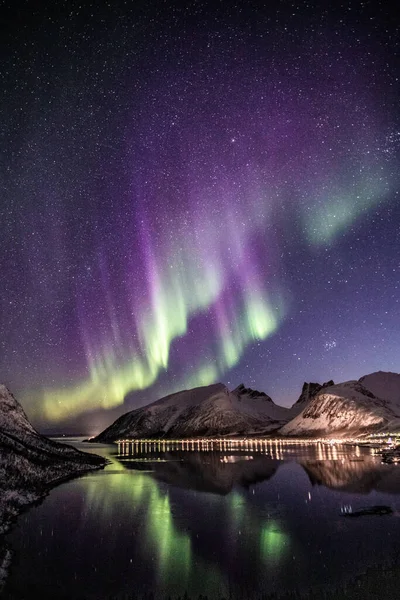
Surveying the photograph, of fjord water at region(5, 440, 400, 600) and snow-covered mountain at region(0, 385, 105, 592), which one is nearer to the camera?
fjord water at region(5, 440, 400, 600)

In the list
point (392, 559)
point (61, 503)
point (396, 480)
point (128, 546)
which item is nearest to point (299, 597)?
point (392, 559)

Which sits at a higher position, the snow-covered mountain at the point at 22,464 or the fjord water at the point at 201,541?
the snow-covered mountain at the point at 22,464

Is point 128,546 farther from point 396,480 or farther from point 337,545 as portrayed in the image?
point 396,480

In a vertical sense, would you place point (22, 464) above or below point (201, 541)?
above

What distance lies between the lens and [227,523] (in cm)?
4481

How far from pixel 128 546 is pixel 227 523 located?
1272cm

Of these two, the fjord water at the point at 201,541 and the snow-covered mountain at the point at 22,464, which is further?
the snow-covered mountain at the point at 22,464

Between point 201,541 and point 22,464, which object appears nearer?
point 201,541

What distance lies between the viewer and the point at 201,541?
37.6 metres

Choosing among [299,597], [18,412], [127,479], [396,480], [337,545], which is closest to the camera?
[299,597]

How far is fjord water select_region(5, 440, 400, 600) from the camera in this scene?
90.8 feet

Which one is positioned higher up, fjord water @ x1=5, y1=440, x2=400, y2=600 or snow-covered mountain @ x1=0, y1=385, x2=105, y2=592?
snow-covered mountain @ x1=0, y1=385, x2=105, y2=592

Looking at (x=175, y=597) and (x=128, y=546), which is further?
(x=128, y=546)

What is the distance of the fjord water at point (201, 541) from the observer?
27.7 metres
